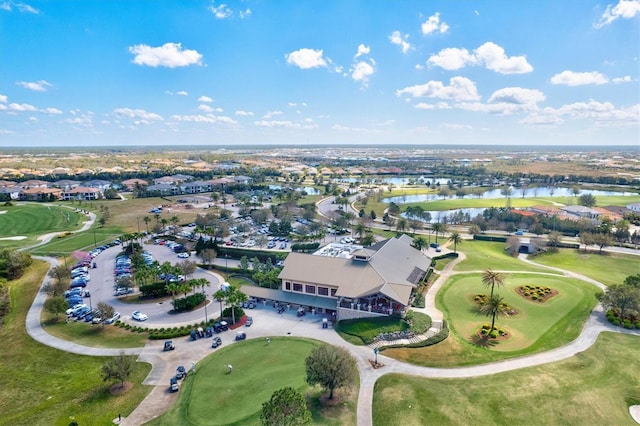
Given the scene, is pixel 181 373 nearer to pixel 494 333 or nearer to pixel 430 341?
pixel 430 341

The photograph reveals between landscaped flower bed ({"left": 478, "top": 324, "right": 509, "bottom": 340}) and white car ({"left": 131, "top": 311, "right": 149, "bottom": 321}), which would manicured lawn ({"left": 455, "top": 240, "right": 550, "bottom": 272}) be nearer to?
landscaped flower bed ({"left": 478, "top": 324, "right": 509, "bottom": 340})

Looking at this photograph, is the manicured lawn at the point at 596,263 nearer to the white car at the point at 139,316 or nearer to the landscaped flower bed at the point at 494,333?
the landscaped flower bed at the point at 494,333

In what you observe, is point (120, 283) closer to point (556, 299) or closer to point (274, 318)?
point (274, 318)

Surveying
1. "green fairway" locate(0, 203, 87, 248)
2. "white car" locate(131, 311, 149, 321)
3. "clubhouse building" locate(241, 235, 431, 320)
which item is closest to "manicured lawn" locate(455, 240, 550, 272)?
"clubhouse building" locate(241, 235, 431, 320)

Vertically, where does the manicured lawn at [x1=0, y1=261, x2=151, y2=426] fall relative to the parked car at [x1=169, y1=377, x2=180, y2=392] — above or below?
below

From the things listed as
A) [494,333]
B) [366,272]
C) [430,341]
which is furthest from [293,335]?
[494,333]

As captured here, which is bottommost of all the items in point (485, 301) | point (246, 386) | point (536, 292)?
point (246, 386)
